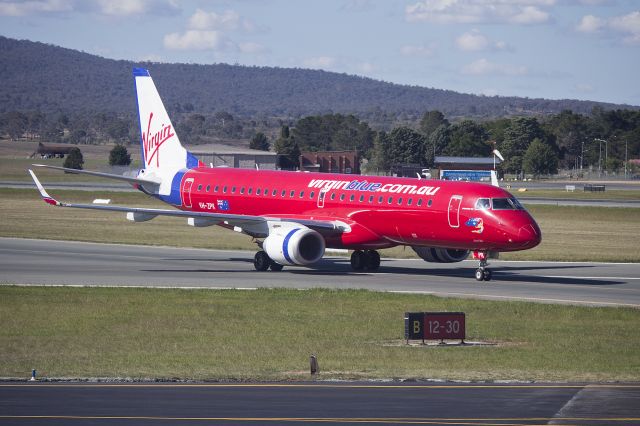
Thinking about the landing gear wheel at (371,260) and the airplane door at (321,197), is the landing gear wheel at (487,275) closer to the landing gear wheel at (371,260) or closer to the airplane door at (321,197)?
the landing gear wheel at (371,260)

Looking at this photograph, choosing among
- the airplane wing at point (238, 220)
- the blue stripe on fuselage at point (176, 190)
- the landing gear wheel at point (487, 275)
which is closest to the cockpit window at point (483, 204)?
the landing gear wheel at point (487, 275)

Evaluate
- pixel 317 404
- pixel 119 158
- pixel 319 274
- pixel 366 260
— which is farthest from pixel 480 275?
pixel 119 158

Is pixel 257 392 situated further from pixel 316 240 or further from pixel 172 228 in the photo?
pixel 172 228

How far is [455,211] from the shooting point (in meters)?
42.9

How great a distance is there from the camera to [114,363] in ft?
83.4

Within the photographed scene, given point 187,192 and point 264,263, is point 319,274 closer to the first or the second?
point 264,263

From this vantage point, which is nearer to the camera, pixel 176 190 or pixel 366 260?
pixel 366 260

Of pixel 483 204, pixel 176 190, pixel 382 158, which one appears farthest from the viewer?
pixel 382 158

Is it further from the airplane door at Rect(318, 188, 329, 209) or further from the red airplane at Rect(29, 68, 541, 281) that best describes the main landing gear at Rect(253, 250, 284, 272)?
the airplane door at Rect(318, 188, 329, 209)

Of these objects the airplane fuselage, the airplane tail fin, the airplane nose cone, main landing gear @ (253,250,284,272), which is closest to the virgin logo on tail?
the airplane tail fin

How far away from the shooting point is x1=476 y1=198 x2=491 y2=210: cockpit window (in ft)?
139

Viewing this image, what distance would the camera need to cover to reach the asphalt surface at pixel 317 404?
19250mm

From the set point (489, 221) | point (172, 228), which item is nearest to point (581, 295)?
point (489, 221)

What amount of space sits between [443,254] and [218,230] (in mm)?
29802
